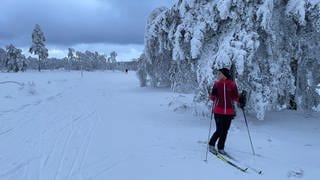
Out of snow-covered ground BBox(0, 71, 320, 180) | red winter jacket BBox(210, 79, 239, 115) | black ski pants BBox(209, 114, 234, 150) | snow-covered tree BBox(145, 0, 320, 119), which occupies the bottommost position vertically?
snow-covered ground BBox(0, 71, 320, 180)

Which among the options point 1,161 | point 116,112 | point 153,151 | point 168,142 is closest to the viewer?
point 1,161

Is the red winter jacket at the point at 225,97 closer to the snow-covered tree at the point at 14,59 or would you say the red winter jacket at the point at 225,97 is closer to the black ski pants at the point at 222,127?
the black ski pants at the point at 222,127

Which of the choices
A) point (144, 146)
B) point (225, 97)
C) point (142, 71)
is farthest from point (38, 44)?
point (225, 97)

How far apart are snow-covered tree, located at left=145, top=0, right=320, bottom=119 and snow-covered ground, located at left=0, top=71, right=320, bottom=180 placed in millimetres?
950

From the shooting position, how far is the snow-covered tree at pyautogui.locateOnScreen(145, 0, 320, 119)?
1212cm

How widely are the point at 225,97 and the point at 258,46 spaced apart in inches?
150

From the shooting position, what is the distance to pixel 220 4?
12.9m

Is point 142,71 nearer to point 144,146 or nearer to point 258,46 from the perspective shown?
point 258,46

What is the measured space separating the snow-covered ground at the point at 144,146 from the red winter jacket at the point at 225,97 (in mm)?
921

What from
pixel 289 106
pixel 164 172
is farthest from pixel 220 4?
pixel 164 172

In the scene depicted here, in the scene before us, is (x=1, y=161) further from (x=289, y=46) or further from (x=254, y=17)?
(x=289, y=46)

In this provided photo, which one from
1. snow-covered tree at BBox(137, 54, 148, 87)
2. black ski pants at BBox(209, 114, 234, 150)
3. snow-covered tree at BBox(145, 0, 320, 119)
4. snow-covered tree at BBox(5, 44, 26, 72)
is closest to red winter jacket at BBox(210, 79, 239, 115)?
black ski pants at BBox(209, 114, 234, 150)

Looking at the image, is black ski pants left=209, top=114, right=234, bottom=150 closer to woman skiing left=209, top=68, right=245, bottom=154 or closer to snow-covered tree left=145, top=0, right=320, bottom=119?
woman skiing left=209, top=68, right=245, bottom=154

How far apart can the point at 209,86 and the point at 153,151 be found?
14.0ft
